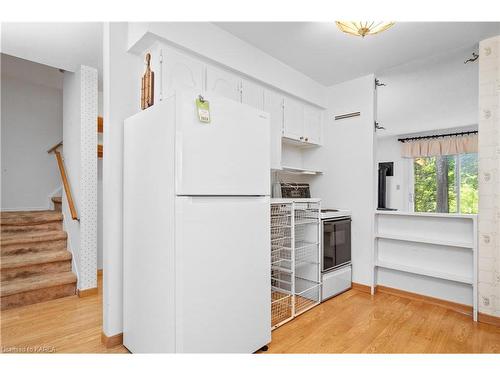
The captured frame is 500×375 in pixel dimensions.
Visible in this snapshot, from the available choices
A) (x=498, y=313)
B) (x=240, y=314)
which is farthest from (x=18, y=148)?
(x=498, y=313)

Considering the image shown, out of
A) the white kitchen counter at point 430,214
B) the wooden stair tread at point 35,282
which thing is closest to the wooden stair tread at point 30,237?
the wooden stair tread at point 35,282

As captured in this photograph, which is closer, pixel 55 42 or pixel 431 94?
pixel 55 42

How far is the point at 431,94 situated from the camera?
393 centimetres

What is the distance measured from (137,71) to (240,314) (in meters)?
1.86

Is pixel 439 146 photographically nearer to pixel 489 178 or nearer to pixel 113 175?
pixel 489 178

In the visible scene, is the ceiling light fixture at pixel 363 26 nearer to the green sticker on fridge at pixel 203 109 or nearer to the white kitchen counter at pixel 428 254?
the green sticker on fridge at pixel 203 109

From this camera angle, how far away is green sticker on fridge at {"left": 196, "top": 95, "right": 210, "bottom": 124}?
5.13 feet

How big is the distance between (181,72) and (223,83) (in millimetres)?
412

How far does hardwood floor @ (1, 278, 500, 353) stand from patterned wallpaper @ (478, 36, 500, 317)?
0.32m

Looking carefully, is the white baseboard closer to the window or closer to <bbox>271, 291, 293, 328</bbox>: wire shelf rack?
<bbox>271, 291, 293, 328</bbox>: wire shelf rack

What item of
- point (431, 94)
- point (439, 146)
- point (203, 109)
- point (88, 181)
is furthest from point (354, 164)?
point (439, 146)
